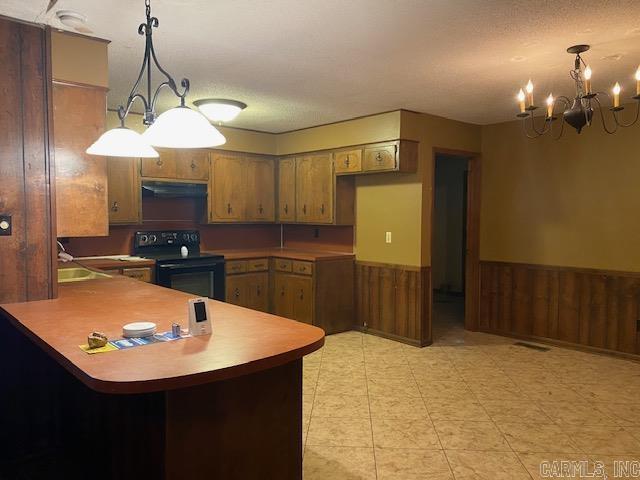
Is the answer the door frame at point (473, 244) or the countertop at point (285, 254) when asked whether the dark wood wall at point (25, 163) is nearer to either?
the countertop at point (285, 254)

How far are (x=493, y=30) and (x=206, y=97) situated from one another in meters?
2.46

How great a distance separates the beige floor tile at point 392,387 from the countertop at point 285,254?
1706 millimetres

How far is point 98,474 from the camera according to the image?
2.03 meters

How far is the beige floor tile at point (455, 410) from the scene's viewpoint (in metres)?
3.27

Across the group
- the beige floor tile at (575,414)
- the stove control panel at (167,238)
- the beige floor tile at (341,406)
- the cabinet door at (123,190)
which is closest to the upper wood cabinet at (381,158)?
the stove control panel at (167,238)

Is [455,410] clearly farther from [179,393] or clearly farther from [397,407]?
[179,393]

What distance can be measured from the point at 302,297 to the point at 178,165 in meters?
1.96

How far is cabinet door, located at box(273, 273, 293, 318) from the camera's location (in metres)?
5.60

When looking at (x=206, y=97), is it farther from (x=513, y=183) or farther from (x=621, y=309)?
(x=621, y=309)

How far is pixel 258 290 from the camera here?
570 cm

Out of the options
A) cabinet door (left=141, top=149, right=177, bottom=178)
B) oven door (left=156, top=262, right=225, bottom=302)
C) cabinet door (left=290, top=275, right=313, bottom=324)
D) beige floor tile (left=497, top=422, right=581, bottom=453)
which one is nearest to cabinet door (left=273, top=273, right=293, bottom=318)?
cabinet door (left=290, top=275, right=313, bottom=324)

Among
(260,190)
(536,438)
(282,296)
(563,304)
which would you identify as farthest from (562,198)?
(260,190)

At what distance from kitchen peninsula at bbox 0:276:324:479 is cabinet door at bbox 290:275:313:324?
112 inches

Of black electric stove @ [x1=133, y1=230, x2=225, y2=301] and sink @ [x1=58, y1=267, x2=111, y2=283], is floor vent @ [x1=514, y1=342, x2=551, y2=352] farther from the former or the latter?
sink @ [x1=58, y1=267, x2=111, y2=283]
